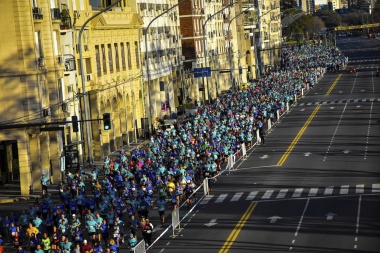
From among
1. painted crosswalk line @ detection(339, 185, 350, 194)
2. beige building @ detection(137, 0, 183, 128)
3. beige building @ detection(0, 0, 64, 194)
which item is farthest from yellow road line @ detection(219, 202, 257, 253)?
beige building @ detection(137, 0, 183, 128)

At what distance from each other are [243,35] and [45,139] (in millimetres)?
110511

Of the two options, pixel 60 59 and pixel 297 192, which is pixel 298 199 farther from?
pixel 60 59

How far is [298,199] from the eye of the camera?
5603 centimetres

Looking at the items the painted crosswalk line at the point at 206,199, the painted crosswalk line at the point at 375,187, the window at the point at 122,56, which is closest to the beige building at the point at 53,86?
the window at the point at 122,56

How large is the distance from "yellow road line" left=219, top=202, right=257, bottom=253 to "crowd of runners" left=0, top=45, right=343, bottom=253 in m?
2.78

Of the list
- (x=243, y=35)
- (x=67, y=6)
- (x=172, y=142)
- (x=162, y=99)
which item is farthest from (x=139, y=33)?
(x=243, y=35)

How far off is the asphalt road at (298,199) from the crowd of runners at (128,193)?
1.38m

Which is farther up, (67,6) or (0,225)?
(67,6)

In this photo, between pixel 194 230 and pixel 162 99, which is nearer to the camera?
pixel 194 230

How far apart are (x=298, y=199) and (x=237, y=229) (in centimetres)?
779

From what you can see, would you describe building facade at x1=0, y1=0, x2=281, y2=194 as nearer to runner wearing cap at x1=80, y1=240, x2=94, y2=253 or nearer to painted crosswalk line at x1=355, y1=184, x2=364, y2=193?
painted crosswalk line at x1=355, y1=184, x2=364, y2=193

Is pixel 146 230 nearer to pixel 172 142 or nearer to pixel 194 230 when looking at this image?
pixel 194 230

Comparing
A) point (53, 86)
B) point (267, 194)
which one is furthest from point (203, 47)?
point (267, 194)

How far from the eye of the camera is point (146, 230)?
45.5 m
